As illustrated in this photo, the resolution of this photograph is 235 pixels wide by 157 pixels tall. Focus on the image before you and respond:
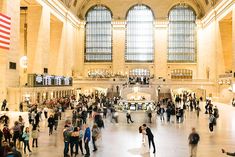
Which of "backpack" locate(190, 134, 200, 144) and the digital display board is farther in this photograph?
the digital display board

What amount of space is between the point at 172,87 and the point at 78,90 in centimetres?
1242

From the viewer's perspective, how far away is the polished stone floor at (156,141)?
40.6 feet

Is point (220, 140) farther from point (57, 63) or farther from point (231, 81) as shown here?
point (57, 63)

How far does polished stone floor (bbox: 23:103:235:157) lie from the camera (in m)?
12.4

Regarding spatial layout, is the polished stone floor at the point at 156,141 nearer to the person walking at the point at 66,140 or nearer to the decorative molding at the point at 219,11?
the person walking at the point at 66,140

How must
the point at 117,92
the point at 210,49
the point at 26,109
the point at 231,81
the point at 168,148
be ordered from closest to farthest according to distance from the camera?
the point at 168,148 → the point at 26,109 → the point at 231,81 → the point at 117,92 → the point at 210,49

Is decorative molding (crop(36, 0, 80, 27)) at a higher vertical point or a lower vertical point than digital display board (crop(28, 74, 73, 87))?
higher

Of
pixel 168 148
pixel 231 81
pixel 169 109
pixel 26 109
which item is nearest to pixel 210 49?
pixel 231 81

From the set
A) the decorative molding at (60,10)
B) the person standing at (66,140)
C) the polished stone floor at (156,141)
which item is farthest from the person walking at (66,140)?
the decorative molding at (60,10)

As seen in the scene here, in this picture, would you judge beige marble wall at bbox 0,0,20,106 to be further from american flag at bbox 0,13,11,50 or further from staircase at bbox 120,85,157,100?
staircase at bbox 120,85,157,100

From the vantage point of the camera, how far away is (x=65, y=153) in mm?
11578

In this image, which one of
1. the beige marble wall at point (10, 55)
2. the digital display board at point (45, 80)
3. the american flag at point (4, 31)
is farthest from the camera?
the digital display board at point (45, 80)

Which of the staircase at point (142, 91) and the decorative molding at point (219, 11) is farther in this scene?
the staircase at point (142, 91)

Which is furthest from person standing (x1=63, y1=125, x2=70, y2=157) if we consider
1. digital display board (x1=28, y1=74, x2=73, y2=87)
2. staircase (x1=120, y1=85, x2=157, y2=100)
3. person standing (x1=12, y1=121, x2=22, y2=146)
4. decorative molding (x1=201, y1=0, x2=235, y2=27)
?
decorative molding (x1=201, y1=0, x2=235, y2=27)
